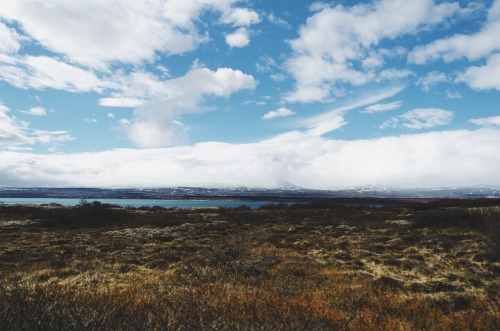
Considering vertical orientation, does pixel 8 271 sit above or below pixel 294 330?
below

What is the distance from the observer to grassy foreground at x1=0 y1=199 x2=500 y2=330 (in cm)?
556

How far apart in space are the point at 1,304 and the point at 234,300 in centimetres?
445

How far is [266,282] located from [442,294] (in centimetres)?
559

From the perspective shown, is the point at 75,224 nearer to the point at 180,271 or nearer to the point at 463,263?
the point at 180,271

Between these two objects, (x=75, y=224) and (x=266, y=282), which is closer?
(x=266, y=282)

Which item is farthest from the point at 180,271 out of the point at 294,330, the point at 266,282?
the point at 294,330

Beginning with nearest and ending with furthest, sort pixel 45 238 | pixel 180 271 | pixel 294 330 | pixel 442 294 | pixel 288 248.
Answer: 1. pixel 294 330
2. pixel 442 294
3. pixel 180 271
4. pixel 288 248
5. pixel 45 238

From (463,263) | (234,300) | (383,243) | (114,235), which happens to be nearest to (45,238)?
(114,235)

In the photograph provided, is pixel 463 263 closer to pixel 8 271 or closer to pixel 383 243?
pixel 383 243

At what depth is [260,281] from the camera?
10664 mm

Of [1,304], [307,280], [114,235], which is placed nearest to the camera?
[1,304]

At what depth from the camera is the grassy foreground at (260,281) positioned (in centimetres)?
556

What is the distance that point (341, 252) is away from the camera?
1775 centimetres

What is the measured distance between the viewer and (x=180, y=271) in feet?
41.4
